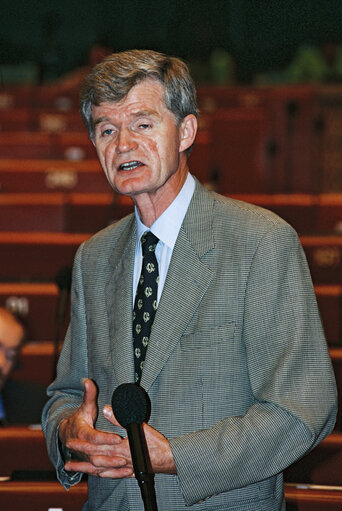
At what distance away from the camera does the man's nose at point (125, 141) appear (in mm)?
1237

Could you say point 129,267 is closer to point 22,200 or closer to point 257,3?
point 22,200

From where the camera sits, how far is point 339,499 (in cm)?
144

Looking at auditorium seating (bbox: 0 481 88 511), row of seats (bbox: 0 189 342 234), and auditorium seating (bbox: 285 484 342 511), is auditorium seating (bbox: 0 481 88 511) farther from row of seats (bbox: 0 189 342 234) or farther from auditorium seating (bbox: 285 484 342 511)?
row of seats (bbox: 0 189 342 234)

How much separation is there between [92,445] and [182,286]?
0.26m

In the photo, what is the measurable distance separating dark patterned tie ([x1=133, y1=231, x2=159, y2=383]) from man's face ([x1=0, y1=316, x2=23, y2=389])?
1377 millimetres

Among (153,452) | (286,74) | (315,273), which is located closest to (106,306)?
(153,452)

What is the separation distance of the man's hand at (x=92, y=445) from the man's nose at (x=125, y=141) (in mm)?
350

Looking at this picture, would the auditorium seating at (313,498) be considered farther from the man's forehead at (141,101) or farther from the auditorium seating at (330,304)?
the auditorium seating at (330,304)

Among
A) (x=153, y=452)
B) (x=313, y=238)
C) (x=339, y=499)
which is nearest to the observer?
(x=153, y=452)

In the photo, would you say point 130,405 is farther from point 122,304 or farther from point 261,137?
point 261,137

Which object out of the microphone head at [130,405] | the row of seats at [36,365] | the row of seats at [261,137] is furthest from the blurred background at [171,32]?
the microphone head at [130,405]

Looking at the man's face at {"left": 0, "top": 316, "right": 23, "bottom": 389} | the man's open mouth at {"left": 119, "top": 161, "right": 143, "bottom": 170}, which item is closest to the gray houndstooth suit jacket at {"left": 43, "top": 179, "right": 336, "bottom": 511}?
the man's open mouth at {"left": 119, "top": 161, "right": 143, "bottom": 170}

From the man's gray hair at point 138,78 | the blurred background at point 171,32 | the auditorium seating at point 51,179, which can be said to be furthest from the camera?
the blurred background at point 171,32

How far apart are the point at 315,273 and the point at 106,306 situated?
2.16 m
